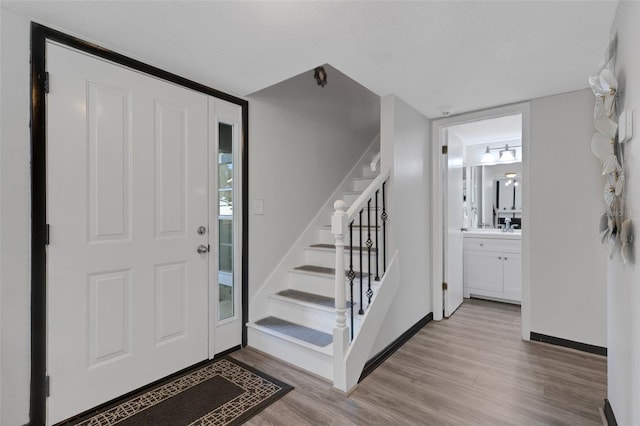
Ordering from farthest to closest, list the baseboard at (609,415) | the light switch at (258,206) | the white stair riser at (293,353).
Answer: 1. the light switch at (258,206)
2. the white stair riser at (293,353)
3. the baseboard at (609,415)

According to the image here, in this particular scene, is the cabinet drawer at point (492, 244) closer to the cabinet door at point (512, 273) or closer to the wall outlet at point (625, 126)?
the cabinet door at point (512, 273)

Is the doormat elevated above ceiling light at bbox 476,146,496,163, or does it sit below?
below

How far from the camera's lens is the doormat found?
1.70 metres

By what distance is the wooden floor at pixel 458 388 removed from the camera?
1739 mm

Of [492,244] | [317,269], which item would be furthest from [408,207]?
[492,244]

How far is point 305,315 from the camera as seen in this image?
251 cm

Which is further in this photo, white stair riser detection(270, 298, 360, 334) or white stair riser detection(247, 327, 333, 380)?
white stair riser detection(270, 298, 360, 334)

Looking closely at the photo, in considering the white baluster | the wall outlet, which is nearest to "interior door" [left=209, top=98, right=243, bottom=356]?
the white baluster

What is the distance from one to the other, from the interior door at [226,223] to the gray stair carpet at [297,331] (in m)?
0.25

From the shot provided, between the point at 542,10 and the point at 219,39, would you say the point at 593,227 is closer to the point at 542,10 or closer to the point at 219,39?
the point at 542,10

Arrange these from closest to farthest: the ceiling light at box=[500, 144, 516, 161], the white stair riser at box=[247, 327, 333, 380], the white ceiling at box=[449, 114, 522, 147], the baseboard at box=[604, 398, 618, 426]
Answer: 1. the baseboard at box=[604, 398, 618, 426]
2. the white stair riser at box=[247, 327, 333, 380]
3. the white ceiling at box=[449, 114, 522, 147]
4. the ceiling light at box=[500, 144, 516, 161]

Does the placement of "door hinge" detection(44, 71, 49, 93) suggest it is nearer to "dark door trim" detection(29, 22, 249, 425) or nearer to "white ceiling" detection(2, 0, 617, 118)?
"dark door trim" detection(29, 22, 249, 425)

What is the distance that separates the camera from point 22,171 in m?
1.51

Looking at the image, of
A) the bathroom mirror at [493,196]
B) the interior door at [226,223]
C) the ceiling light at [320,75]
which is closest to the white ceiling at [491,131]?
the bathroom mirror at [493,196]
